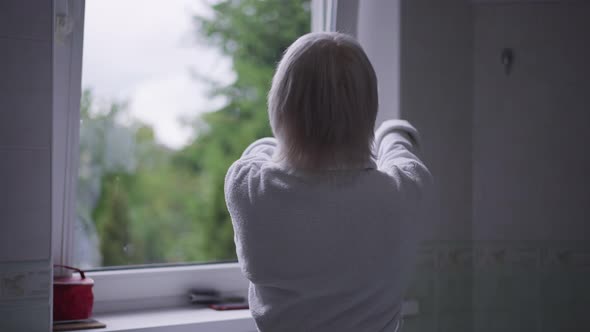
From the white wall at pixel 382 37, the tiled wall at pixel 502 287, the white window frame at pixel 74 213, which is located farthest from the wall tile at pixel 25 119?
the tiled wall at pixel 502 287

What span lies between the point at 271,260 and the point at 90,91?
3.09 ft

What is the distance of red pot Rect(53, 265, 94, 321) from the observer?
5.16 feet

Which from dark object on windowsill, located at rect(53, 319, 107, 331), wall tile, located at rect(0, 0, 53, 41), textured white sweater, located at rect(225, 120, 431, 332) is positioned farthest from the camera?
dark object on windowsill, located at rect(53, 319, 107, 331)

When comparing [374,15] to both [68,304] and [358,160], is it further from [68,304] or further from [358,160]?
[68,304]

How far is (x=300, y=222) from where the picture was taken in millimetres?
1185

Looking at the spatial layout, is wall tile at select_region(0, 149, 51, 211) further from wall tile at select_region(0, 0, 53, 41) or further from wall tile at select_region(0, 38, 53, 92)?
wall tile at select_region(0, 0, 53, 41)

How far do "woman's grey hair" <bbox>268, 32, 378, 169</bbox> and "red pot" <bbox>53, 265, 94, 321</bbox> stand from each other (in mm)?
724

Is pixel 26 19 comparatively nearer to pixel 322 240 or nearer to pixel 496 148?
pixel 322 240

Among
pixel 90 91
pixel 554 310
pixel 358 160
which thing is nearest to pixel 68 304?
pixel 90 91

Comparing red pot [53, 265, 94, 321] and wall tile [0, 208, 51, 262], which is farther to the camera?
red pot [53, 265, 94, 321]

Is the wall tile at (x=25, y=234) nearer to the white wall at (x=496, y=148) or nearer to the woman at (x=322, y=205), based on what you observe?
the woman at (x=322, y=205)

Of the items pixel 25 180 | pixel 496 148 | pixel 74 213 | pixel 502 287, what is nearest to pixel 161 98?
pixel 74 213

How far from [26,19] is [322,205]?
2.58 ft

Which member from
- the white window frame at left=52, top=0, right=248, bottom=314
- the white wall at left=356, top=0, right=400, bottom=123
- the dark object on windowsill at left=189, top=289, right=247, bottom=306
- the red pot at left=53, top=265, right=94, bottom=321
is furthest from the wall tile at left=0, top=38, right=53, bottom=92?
the white wall at left=356, top=0, right=400, bottom=123
